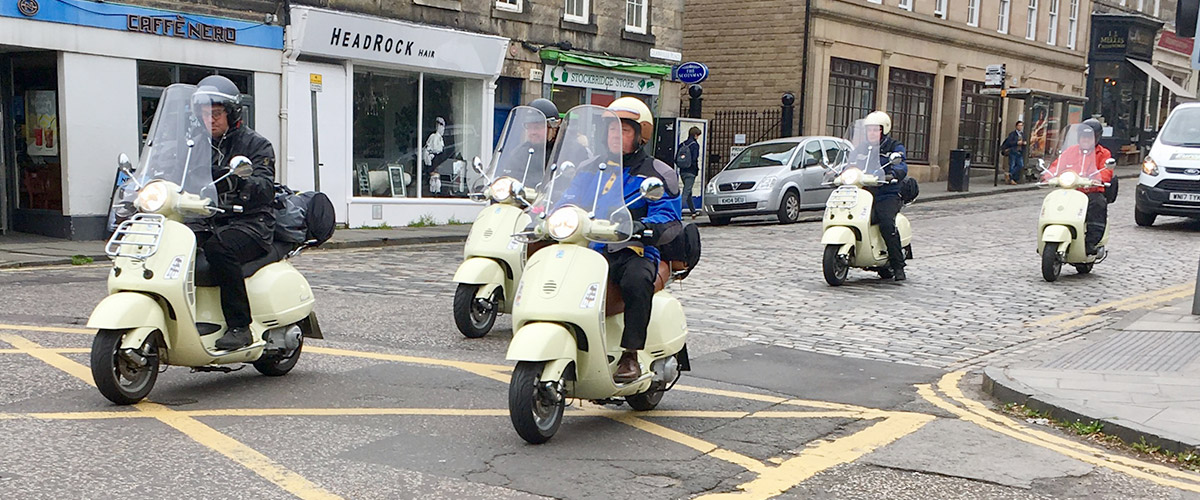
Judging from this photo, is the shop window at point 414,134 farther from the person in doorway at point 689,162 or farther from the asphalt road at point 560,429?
the asphalt road at point 560,429

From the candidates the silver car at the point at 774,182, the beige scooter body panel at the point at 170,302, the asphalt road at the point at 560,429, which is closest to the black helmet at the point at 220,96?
the beige scooter body panel at the point at 170,302

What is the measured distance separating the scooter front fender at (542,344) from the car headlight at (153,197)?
209 cm

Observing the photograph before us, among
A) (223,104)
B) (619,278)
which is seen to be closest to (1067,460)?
(619,278)

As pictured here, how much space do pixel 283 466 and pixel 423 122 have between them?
54.0 feet

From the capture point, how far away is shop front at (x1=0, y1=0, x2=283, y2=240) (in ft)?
51.3

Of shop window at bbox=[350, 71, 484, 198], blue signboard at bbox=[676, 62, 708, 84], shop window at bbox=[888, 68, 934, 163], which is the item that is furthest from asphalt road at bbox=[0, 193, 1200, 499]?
shop window at bbox=[888, 68, 934, 163]

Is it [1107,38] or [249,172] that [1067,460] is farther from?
[1107,38]

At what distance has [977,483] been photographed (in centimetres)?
518

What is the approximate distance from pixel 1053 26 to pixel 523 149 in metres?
37.3

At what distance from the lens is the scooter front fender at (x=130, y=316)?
574cm

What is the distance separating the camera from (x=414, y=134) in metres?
21.0

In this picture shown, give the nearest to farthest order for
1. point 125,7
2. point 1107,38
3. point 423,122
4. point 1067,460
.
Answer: point 1067,460 → point 125,7 → point 423,122 → point 1107,38

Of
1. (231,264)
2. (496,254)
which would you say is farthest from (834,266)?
(231,264)

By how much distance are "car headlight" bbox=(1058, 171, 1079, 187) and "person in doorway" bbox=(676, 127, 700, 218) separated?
10618 mm
